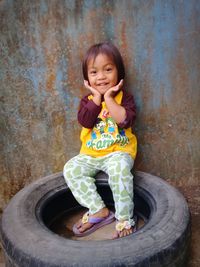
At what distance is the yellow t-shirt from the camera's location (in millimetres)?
2289

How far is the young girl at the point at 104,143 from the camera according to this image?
2.08m

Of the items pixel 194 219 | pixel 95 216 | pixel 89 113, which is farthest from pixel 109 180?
pixel 194 219

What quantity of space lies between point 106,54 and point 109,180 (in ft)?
2.58

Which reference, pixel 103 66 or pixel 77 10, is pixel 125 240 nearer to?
pixel 103 66

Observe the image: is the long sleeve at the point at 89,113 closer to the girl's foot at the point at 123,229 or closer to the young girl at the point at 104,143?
the young girl at the point at 104,143

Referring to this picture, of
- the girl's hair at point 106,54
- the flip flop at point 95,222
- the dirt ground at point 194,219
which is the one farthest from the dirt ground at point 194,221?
the girl's hair at point 106,54

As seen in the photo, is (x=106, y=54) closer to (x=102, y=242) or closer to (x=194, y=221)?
(x=102, y=242)

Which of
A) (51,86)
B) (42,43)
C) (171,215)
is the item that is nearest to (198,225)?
(171,215)

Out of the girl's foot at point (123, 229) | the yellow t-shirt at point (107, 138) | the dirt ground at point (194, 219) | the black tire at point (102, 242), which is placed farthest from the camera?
the yellow t-shirt at point (107, 138)

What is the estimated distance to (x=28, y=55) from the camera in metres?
2.39

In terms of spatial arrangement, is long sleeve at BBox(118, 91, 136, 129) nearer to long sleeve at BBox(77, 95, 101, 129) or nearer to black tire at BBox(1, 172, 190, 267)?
long sleeve at BBox(77, 95, 101, 129)

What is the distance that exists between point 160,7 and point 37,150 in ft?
4.35

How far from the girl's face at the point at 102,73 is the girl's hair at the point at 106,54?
2cm

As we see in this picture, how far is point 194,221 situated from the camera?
2.46 meters
